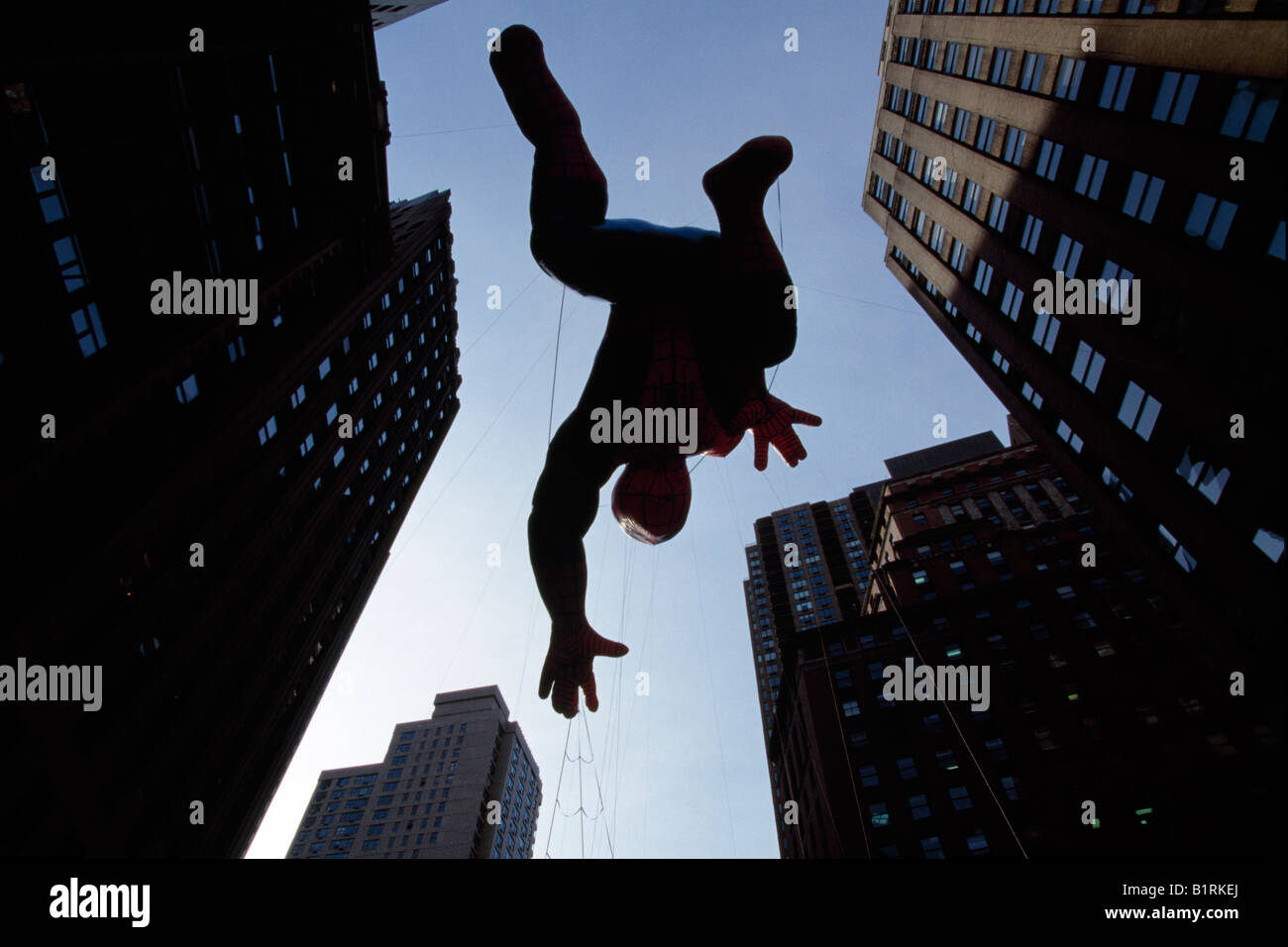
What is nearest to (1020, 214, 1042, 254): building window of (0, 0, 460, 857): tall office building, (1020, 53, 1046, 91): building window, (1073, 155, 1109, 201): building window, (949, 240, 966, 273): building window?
(1073, 155, 1109, 201): building window

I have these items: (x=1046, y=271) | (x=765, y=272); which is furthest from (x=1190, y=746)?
(x=765, y=272)

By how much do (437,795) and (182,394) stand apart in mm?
65738

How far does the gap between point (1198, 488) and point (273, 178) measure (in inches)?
1416

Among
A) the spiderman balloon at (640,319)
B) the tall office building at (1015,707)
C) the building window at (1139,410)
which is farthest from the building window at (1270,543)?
the spiderman balloon at (640,319)

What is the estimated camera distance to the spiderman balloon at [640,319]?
5.32 meters

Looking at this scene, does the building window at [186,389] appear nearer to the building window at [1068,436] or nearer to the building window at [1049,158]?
the building window at [1049,158]

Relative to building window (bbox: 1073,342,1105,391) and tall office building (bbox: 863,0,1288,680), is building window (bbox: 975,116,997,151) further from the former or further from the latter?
building window (bbox: 1073,342,1105,391)

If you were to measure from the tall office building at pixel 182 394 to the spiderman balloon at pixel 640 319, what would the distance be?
53.0ft

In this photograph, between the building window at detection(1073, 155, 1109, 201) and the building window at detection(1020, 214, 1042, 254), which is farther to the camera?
the building window at detection(1020, 214, 1042, 254)

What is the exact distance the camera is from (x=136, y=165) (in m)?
22.2

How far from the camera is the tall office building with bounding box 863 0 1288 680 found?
Result: 613 inches

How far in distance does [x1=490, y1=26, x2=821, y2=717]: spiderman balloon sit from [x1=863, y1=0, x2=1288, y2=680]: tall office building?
15.7 metres
